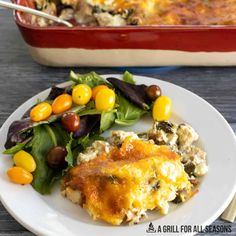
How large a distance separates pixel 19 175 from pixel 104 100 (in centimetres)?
33

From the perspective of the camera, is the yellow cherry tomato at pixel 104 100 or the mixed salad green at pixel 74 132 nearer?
the mixed salad green at pixel 74 132

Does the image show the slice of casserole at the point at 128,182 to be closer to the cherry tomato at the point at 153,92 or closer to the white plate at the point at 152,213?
the white plate at the point at 152,213

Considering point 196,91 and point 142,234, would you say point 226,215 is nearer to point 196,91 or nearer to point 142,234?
point 142,234

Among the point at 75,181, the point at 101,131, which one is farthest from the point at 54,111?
the point at 75,181

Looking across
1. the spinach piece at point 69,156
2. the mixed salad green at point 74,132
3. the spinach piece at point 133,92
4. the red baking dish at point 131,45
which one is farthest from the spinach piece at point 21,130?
the red baking dish at point 131,45

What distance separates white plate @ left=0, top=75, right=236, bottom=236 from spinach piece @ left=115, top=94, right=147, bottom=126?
0.17 m

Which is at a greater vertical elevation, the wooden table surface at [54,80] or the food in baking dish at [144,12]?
the food in baking dish at [144,12]

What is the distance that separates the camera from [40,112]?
1383mm

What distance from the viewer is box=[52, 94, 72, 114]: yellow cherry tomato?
1.42 meters

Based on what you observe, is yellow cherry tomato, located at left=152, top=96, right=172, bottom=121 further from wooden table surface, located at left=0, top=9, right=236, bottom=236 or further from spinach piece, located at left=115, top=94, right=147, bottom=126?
wooden table surface, located at left=0, top=9, right=236, bottom=236

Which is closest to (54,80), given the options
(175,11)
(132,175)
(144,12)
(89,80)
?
(89,80)

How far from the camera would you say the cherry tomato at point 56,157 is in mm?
1283

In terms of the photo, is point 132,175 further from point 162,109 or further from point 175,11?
point 175,11

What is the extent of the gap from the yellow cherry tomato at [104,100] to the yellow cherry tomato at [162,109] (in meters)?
0.13
